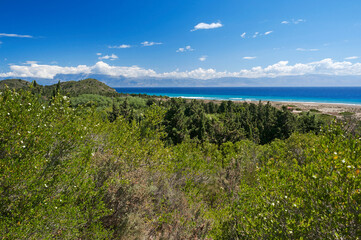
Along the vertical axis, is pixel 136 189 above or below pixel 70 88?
below

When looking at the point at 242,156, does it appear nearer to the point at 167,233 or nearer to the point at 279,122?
the point at 167,233

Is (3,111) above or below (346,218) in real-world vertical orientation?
above

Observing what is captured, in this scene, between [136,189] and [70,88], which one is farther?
[70,88]

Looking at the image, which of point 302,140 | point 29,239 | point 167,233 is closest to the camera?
point 29,239

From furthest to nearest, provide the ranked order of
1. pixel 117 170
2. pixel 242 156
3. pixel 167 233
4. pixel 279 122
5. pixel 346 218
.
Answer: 1. pixel 279 122
2. pixel 242 156
3. pixel 117 170
4. pixel 167 233
5. pixel 346 218

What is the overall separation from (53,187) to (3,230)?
6.24ft

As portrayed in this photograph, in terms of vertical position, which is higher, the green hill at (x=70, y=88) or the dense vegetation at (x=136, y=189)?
the green hill at (x=70, y=88)

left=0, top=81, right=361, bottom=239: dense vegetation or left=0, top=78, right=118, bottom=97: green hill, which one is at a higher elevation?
left=0, top=78, right=118, bottom=97: green hill

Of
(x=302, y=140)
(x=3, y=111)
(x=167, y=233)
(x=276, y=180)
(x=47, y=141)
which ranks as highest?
(x=3, y=111)

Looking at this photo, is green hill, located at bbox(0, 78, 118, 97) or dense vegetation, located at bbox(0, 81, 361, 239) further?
green hill, located at bbox(0, 78, 118, 97)

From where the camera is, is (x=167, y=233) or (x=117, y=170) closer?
(x=167, y=233)

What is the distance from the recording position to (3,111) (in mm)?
7738

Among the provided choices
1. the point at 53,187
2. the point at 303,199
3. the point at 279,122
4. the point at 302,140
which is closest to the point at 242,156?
the point at 302,140

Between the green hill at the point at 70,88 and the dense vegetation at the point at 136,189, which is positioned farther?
the green hill at the point at 70,88
